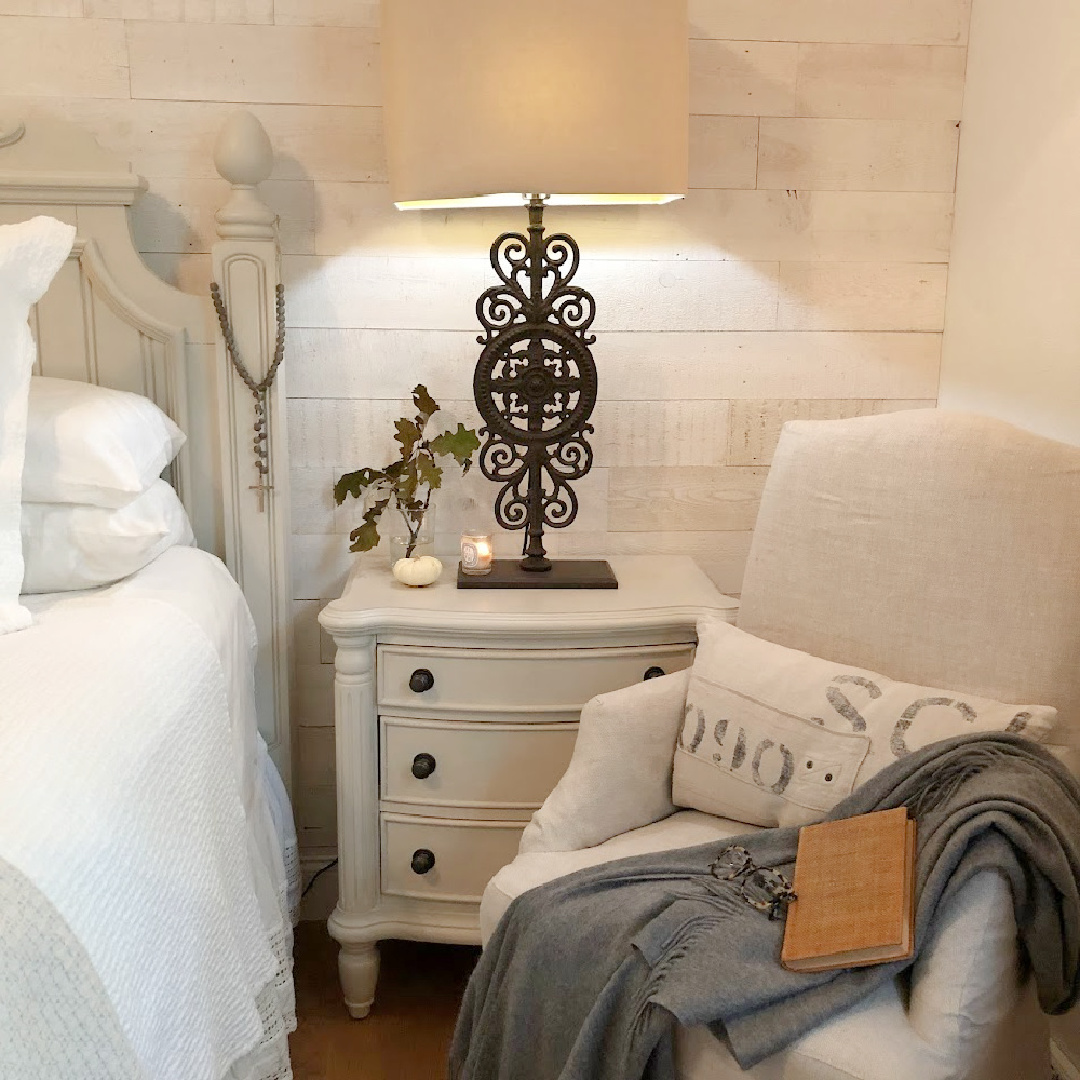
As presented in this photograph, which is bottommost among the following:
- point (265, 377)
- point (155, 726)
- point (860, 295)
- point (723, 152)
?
point (155, 726)

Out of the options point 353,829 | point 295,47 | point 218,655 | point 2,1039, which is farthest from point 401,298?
point 2,1039

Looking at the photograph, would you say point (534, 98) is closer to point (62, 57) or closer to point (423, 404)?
point (423, 404)

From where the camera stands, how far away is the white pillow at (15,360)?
149cm

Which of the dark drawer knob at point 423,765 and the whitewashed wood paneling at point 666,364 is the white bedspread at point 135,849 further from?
the whitewashed wood paneling at point 666,364

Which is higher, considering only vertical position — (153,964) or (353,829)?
(153,964)

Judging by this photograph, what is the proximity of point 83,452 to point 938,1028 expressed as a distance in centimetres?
130

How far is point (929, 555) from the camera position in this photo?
62.7 inches

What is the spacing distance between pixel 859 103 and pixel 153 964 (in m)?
1.80

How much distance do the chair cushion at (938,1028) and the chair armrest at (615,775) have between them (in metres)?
0.37

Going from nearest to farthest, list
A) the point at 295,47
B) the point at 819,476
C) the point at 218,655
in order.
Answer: the point at 218,655 < the point at 819,476 < the point at 295,47

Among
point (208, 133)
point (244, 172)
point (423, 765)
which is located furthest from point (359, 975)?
point (208, 133)

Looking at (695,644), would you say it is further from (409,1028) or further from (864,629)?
(409,1028)

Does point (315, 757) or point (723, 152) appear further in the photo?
point (315, 757)

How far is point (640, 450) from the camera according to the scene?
2.17 metres
